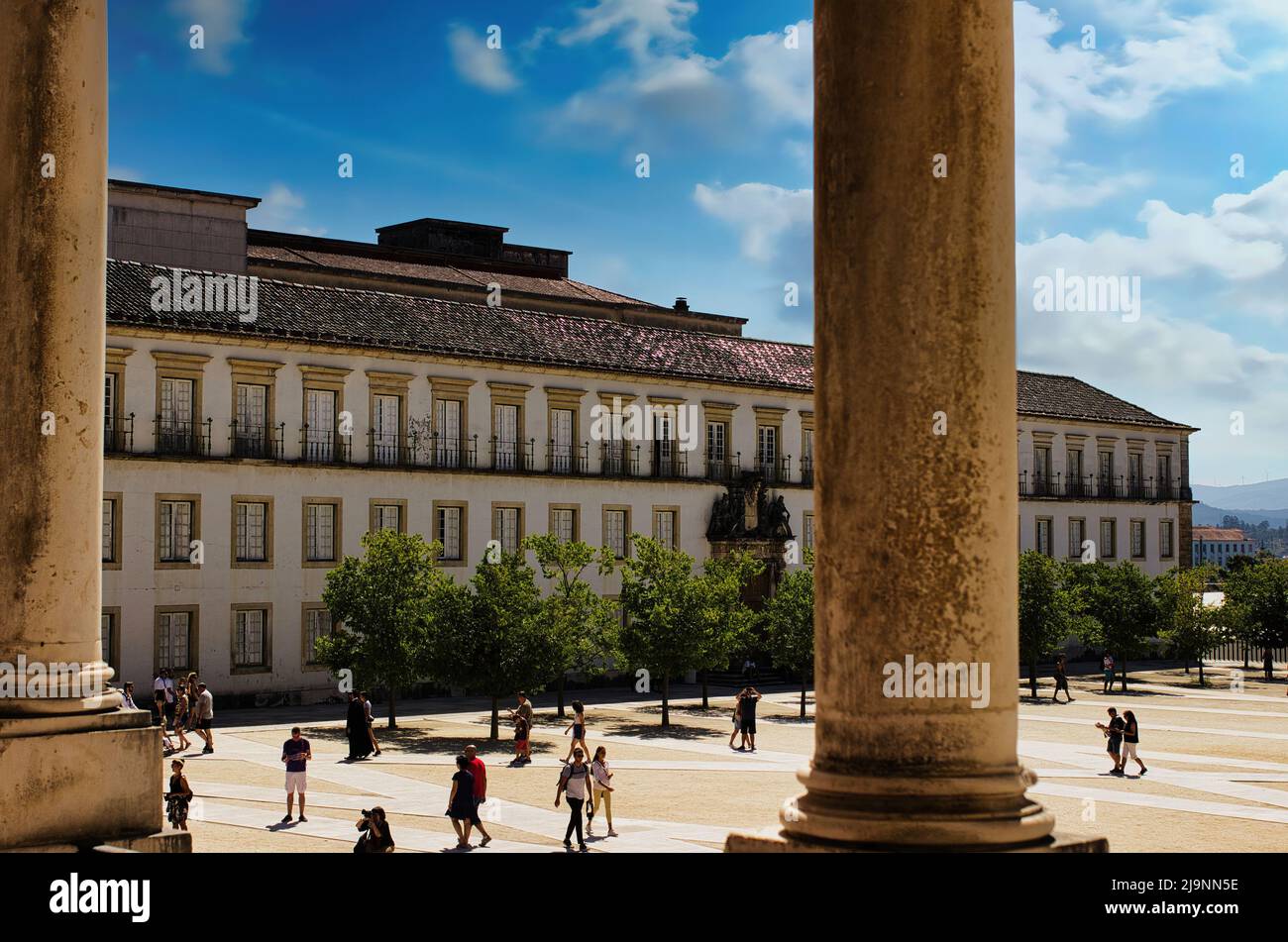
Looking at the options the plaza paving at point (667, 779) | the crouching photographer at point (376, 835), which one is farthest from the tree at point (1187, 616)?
the crouching photographer at point (376, 835)

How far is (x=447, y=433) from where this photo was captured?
48.8 metres

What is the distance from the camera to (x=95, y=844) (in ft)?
31.4

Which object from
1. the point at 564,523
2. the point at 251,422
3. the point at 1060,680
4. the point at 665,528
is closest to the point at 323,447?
the point at 251,422

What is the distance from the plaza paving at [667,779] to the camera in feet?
68.3

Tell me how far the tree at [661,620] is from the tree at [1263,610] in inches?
1096

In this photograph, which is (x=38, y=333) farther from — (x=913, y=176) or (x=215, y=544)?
(x=215, y=544)

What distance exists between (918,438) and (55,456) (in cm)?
590

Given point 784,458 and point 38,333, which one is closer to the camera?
point 38,333

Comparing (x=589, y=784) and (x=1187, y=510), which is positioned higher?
(x=1187, y=510)

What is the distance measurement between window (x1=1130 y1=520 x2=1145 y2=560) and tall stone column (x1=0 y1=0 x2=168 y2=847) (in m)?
70.3

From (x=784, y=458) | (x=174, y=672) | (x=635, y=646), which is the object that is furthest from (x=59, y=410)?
(x=784, y=458)

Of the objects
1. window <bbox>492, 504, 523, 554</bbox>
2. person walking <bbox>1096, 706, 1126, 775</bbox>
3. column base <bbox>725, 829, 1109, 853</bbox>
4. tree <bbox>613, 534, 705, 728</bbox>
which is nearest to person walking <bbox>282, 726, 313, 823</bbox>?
person walking <bbox>1096, 706, 1126, 775</bbox>

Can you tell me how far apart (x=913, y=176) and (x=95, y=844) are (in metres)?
6.58
